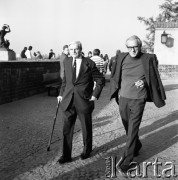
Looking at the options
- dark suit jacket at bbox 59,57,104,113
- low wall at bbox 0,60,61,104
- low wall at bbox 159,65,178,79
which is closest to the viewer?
dark suit jacket at bbox 59,57,104,113

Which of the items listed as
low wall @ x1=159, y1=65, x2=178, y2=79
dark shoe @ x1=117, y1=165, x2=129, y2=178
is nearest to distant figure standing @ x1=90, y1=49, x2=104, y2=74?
dark shoe @ x1=117, y1=165, x2=129, y2=178

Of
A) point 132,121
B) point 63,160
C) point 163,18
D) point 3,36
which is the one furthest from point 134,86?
point 163,18

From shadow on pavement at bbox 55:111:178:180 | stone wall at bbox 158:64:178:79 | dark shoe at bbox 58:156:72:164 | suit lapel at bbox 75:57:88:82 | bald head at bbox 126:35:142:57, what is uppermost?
bald head at bbox 126:35:142:57

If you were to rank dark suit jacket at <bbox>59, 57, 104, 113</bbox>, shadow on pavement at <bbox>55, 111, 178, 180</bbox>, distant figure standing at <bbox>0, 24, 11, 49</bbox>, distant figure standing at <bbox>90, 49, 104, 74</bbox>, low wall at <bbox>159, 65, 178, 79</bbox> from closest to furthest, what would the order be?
1. shadow on pavement at <bbox>55, 111, 178, 180</bbox>
2. dark suit jacket at <bbox>59, 57, 104, 113</bbox>
3. distant figure standing at <bbox>90, 49, 104, 74</bbox>
4. distant figure standing at <bbox>0, 24, 11, 49</bbox>
5. low wall at <bbox>159, 65, 178, 79</bbox>

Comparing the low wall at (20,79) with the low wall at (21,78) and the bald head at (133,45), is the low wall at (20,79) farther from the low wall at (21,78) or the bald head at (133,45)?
the bald head at (133,45)

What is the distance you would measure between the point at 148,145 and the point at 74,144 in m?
1.32

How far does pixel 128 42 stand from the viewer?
13.3ft

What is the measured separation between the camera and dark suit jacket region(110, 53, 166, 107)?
414 cm

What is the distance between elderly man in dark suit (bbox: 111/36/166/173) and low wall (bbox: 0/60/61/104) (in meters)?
5.77

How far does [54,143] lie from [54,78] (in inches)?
332

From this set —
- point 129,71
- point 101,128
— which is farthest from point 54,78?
point 129,71

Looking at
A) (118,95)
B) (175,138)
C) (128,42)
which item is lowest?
(175,138)

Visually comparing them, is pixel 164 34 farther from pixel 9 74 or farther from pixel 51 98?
pixel 9 74

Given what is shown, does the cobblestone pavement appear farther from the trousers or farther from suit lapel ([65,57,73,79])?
suit lapel ([65,57,73,79])
